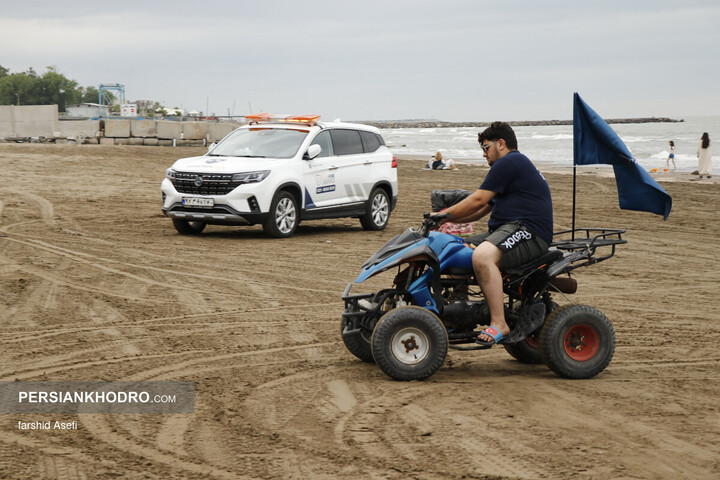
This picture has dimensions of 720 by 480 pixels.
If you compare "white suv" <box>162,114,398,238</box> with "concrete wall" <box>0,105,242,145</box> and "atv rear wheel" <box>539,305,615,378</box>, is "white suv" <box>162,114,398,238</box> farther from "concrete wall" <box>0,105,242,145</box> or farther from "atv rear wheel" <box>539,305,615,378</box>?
"concrete wall" <box>0,105,242,145</box>

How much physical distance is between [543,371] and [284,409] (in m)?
2.21

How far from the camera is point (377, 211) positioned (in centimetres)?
1630

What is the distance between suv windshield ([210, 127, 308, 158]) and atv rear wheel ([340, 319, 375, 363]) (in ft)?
27.0

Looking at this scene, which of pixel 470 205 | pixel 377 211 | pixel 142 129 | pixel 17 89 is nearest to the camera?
pixel 470 205

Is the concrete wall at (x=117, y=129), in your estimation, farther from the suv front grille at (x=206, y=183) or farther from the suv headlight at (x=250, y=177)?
the suv headlight at (x=250, y=177)

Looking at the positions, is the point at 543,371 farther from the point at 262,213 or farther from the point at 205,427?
the point at 262,213

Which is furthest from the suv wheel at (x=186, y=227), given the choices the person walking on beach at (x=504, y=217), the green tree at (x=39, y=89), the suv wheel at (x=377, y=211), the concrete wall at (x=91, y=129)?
the green tree at (x=39, y=89)

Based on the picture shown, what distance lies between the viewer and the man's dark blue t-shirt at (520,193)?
21.0 feet

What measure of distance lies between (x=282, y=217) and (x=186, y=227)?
1.65m

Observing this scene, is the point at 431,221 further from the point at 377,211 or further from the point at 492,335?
the point at 377,211

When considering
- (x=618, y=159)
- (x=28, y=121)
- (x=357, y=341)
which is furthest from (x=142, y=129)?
(x=618, y=159)

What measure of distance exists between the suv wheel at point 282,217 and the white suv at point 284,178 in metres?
0.02

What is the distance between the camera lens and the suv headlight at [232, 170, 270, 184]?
13.9 meters

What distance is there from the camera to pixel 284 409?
5.61 meters
